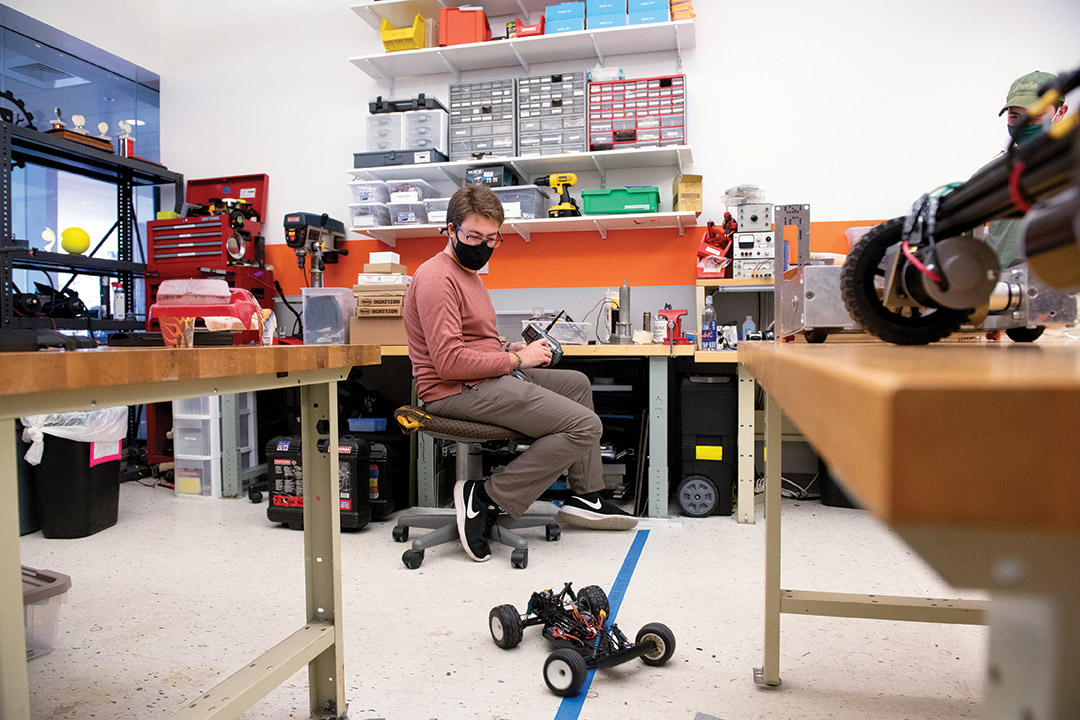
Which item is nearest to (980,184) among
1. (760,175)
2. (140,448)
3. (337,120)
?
(760,175)

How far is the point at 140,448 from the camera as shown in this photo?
4.14 m

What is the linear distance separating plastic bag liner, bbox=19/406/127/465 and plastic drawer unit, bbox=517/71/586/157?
235 centimetres

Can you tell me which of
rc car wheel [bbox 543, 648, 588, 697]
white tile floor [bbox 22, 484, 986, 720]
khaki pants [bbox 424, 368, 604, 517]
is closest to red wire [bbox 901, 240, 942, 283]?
white tile floor [bbox 22, 484, 986, 720]

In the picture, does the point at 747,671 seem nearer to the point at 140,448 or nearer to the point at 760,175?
the point at 760,175

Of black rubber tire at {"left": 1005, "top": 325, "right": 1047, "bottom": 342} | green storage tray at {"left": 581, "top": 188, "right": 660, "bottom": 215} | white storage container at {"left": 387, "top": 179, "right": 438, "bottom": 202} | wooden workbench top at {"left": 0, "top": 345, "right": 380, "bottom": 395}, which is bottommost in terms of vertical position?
wooden workbench top at {"left": 0, "top": 345, "right": 380, "bottom": 395}

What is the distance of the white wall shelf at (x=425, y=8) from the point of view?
3750mm

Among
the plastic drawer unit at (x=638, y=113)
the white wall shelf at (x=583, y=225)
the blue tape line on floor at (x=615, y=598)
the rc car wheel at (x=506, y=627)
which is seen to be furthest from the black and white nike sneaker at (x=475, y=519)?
the plastic drawer unit at (x=638, y=113)

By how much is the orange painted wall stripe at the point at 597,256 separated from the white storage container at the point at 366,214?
27 cm

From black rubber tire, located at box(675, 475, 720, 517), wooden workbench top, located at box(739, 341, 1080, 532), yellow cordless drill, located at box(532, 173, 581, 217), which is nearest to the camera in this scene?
wooden workbench top, located at box(739, 341, 1080, 532)

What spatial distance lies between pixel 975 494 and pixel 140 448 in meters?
4.77

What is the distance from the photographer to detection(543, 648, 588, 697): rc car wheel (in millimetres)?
1421

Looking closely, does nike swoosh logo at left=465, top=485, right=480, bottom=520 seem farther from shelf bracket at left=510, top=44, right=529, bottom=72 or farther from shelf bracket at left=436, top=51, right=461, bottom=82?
shelf bracket at left=436, top=51, right=461, bottom=82

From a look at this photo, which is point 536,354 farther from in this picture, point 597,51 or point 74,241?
point 74,241

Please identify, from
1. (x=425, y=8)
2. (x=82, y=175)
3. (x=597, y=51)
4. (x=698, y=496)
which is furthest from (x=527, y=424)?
(x=82, y=175)
